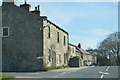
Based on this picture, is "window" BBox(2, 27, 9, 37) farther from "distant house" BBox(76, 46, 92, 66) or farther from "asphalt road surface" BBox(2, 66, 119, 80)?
"distant house" BBox(76, 46, 92, 66)

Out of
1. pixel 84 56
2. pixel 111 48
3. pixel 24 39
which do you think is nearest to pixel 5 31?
pixel 24 39

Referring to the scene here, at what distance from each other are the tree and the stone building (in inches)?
1570

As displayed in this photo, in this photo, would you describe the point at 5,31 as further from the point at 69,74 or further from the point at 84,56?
the point at 84,56

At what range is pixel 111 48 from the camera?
255ft

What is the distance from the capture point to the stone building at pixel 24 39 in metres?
33.9

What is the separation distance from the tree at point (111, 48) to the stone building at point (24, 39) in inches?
1570

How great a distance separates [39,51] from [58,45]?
9.58m

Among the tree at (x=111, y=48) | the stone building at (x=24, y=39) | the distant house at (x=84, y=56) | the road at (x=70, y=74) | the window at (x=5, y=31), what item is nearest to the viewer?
the road at (x=70, y=74)

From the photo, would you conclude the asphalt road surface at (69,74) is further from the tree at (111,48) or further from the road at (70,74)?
the tree at (111,48)

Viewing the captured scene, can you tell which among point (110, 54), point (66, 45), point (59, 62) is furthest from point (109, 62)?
point (59, 62)

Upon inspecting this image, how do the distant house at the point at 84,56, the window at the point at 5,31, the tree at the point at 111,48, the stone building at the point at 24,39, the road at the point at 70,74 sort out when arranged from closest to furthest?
the road at the point at 70,74 < the stone building at the point at 24,39 < the window at the point at 5,31 < the tree at the point at 111,48 < the distant house at the point at 84,56

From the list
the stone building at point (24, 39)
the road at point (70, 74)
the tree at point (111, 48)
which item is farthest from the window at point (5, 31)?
the tree at point (111, 48)

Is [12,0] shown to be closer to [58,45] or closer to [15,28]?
[15,28]

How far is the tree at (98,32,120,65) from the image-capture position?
74.8m
